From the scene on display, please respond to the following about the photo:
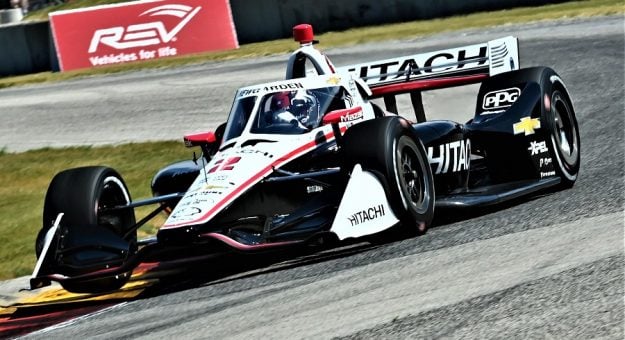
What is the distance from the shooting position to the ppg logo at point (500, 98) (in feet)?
30.5

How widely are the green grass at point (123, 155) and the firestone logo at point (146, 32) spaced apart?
959mm

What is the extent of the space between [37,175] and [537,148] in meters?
6.99

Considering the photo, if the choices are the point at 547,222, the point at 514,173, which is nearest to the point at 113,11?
the point at 514,173

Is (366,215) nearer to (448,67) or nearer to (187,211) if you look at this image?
(187,211)

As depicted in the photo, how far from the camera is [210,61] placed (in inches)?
889

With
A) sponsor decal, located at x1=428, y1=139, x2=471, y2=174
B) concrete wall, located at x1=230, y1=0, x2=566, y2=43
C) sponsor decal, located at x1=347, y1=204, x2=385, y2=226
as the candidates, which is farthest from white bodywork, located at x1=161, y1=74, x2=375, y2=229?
concrete wall, located at x1=230, y1=0, x2=566, y2=43

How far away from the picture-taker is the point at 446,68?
10.2 meters

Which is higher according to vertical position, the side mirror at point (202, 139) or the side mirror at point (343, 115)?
the side mirror at point (343, 115)

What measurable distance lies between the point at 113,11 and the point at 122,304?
17106 millimetres

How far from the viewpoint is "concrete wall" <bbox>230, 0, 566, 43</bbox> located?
23828 mm

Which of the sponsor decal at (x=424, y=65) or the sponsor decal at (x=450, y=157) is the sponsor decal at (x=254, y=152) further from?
the sponsor decal at (x=424, y=65)

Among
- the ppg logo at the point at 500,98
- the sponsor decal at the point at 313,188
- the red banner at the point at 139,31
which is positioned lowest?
the red banner at the point at 139,31

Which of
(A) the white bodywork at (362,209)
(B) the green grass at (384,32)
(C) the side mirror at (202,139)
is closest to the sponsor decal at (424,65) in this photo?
(C) the side mirror at (202,139)

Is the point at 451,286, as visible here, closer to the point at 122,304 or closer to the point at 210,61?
the point at 122,304
